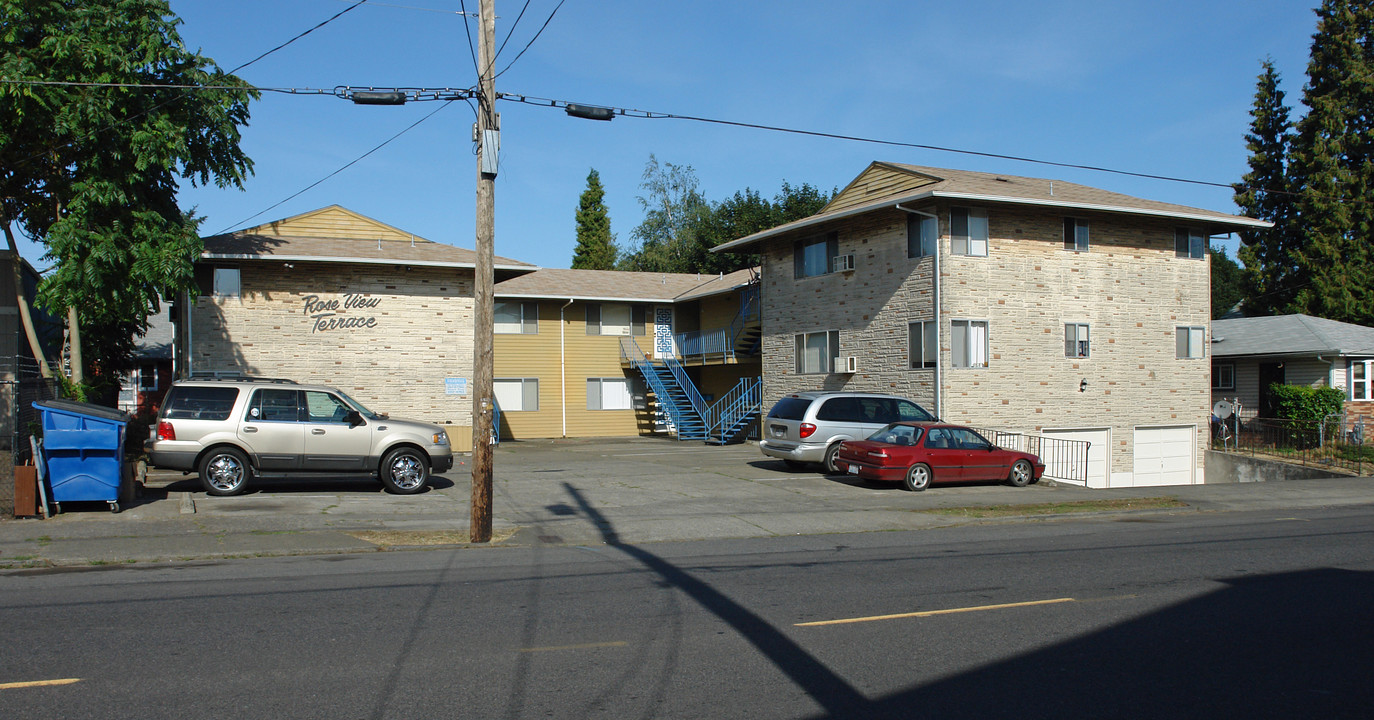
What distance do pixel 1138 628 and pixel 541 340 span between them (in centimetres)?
2886

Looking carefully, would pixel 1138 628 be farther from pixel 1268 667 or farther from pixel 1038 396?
pixel 1038 396

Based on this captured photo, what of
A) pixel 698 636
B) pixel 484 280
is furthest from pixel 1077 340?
pixel 698 636

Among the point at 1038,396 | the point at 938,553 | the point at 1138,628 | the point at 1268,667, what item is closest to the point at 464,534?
the point at 938,553

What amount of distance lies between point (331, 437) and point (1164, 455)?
2279 centimetres

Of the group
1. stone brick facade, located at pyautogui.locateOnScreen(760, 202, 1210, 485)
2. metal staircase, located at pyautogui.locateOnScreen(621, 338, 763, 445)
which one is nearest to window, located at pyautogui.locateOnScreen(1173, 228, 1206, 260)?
stone brick facade, located at pyautogui.locateOnScreen(760, 202, 1210, 485)

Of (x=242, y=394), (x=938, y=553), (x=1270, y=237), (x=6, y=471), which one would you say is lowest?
(x=938, y=553)

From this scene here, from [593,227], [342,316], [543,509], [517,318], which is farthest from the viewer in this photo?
[593,227]

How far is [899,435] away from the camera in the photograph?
18.6 metres

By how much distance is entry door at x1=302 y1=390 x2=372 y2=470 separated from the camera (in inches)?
620

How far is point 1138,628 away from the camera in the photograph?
7.36 meters

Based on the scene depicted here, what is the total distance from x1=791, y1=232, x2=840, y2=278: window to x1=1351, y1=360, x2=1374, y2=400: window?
1896 centimetres

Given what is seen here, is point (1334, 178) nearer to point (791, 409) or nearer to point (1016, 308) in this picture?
point (1016, 308)

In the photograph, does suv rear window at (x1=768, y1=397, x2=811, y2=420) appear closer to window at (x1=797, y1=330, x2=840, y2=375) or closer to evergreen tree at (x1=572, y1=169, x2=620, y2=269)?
window at (x1=797, y1=330, x2=840, y2=375)

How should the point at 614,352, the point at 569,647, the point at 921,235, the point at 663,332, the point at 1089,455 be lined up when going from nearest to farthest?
1. the point at 569,647
2. the point at 921,235
3. the point at 1089,455
4. the point at 614,352
5. the point at 663,332
